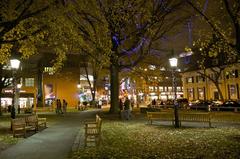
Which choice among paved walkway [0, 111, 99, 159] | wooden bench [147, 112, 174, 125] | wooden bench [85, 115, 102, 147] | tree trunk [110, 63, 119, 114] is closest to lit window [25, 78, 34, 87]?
tree trunk [110, 63, 119, 114]

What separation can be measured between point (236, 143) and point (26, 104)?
59.4m

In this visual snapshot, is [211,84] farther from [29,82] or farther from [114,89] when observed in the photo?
[114,89]

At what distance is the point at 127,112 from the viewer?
27.3m

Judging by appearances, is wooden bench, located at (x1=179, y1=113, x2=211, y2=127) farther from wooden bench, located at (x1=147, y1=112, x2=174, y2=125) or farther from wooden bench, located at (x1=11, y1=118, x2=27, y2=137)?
wooden bench, located at (x1=11, y1=118, x2=27, y2=137)

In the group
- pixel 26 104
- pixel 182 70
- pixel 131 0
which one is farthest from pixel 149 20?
pixel 182 70

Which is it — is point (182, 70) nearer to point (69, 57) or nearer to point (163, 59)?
point (69, 57)

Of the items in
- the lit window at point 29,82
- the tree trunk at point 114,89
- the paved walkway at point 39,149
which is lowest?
the paved walkway at point 39,149

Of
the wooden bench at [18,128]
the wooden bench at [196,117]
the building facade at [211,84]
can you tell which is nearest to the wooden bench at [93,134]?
the wooden bench at [18,128]

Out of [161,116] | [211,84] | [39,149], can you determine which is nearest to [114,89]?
[161,116]

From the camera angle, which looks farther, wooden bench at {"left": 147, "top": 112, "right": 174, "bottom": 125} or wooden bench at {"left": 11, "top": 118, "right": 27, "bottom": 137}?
wooden bench at {"left": 147, "top": 112, "right": 174, "bottom": 125}

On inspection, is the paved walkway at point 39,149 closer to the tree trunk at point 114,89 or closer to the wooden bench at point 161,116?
the wooden bench at point 161,116

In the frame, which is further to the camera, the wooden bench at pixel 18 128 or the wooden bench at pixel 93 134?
the wooden bench at pixel 18 128

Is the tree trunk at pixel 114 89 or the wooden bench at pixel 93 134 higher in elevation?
the tree trunk at pixel 114 89

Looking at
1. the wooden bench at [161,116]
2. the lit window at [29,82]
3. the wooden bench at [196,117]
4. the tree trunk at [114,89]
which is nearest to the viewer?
the wooden bench at [196,117]
